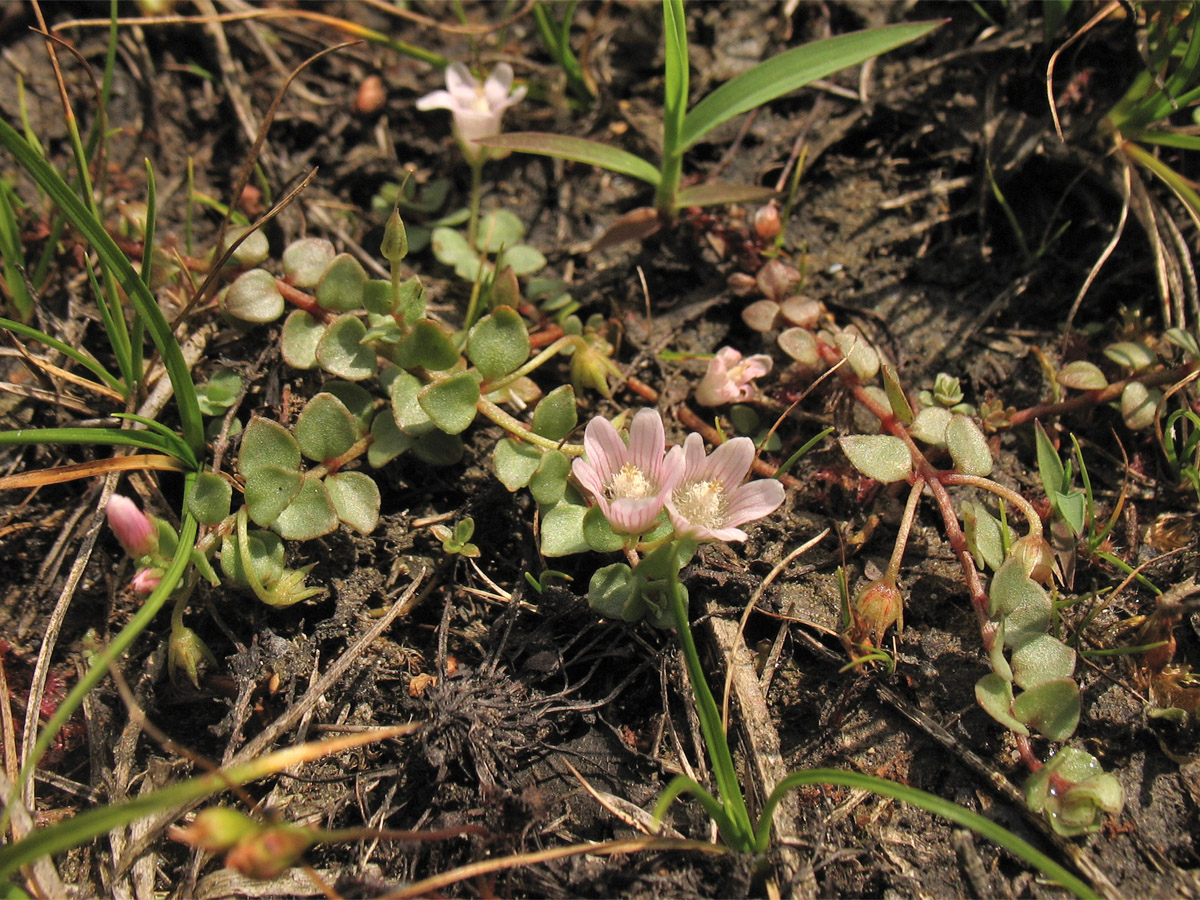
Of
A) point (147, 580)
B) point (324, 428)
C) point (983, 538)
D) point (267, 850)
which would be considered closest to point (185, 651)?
point (147, 580)

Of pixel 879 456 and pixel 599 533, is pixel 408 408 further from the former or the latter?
pixel 879 456

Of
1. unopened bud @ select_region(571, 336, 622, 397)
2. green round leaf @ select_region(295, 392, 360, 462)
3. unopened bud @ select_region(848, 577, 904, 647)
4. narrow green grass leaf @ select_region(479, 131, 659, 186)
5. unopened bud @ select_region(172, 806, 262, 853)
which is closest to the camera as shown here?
unopened bud @ select_region(172, 806, 262, 853)

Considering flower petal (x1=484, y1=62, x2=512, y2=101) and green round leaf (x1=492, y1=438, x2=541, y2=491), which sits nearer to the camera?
green round leaf (x1=492, y1=438, x2=541, y2=491)

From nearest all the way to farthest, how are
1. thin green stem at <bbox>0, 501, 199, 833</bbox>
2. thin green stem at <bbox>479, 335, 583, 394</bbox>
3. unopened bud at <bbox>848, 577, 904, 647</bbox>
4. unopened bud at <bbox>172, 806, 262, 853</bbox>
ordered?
unopened bud at <bbox>172, 806, 262, 853</bbox> < thin green stem at <bbox>0, 501, 199, 833</bbox> < unopened bud at <bbox>848, 577, 904, 647</bbox> < thin green stem at <bbox>479, 335, 583, 394</bbox>

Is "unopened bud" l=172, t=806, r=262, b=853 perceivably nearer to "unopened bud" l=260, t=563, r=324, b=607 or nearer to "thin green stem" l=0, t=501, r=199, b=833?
"thin green stem" l=0, t=501, r=199, b=833

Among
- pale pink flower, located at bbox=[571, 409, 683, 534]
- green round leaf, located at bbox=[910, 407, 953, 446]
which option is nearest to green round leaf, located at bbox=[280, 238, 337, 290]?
pale pink flower, located at bbox=[571, 409, 683, 534]

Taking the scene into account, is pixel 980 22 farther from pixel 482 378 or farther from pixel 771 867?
pixel 771 867

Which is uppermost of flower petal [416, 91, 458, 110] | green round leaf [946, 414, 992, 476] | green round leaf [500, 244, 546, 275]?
flower petal [416, 91, 458, 110]
